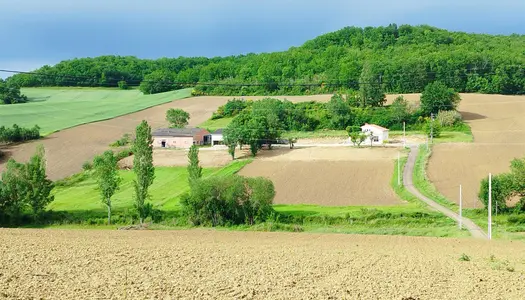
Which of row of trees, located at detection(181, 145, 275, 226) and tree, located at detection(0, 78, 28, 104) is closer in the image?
row of trees, located at detection(181, 145, 275, 226)

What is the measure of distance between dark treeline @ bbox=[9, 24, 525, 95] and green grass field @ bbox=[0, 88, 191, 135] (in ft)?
12.0

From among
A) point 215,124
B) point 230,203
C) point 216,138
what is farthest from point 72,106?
point 230,203

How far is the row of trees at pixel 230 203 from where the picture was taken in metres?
41.1

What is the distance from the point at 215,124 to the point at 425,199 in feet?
155

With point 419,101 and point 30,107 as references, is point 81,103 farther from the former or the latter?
point 419,101

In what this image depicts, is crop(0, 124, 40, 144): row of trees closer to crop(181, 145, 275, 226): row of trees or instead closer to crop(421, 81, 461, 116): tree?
crop(181, 145, 275, 226): row of trees

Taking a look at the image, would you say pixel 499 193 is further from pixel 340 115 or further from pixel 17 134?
pixel 17 134

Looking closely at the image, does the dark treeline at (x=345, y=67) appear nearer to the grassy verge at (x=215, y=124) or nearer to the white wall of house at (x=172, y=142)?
Result: the grassy verge at (x=215, y=124)

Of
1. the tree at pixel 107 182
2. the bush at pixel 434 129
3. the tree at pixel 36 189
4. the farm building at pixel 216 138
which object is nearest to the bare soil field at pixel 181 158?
the farm building at pixel 216 138

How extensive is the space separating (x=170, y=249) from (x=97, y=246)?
3.19 m

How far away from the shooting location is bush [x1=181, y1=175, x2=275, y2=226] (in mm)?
41094

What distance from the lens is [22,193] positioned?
44406 millimetres

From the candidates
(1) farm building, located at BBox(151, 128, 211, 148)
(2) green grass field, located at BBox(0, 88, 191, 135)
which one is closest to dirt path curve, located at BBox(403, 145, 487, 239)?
(1) farm building, located at BBox(151, 128, 211, 148)

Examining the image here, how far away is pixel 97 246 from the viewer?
26.5 meters
